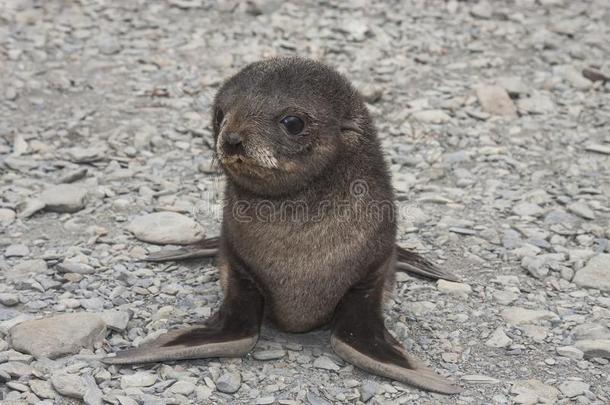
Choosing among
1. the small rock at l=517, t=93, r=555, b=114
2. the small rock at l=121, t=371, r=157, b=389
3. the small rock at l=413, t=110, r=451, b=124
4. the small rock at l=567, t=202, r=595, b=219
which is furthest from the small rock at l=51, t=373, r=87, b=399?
the small rock at l=517, t=93, r=555, b=114

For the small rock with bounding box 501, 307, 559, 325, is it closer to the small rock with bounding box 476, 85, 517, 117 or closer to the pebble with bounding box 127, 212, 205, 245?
the pebble with bounding box 127, 212, 205, 245

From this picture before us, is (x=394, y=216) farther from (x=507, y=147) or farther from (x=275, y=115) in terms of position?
(x=507, y=147)

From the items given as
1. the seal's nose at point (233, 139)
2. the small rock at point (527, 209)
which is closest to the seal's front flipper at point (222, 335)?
the seal's nose at point (233, 139)

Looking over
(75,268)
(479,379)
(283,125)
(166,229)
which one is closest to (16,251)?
(75,268)

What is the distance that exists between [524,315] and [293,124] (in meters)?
1.76

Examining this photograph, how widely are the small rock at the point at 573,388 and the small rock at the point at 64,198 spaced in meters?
3.41

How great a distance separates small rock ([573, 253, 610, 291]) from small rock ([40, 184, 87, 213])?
3296 mm

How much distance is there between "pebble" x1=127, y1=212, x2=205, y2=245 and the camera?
18.6 feet

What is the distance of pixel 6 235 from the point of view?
5594 millimetres

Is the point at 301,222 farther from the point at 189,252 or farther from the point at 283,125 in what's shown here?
the point at 189,252

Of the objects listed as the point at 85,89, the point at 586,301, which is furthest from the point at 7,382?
the point at 85,89

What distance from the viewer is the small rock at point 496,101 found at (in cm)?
786

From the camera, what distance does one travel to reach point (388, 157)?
7.17m

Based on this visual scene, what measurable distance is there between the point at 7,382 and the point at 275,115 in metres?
1.71
